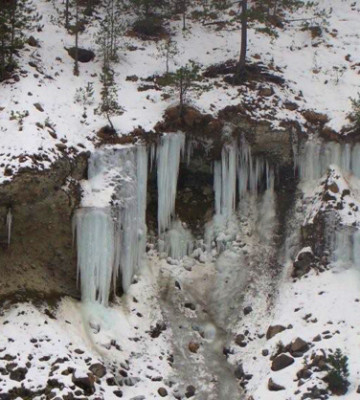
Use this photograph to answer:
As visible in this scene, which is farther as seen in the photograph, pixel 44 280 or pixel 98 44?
pixel 98 44

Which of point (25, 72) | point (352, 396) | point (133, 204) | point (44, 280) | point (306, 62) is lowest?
point (352, 396)

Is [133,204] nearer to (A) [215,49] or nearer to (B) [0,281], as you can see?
(B) [0,281]

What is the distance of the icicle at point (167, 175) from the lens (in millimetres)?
20719

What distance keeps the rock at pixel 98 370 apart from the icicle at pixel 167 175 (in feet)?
19.7

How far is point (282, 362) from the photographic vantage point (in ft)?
53.7

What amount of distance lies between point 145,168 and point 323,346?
8.03 meters

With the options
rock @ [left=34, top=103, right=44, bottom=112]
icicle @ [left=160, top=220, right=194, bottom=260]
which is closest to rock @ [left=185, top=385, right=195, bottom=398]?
icicle @ [left=160, top=220, right=194, bottom=260]

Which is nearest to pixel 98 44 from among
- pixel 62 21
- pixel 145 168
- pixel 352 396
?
pixel 62 21

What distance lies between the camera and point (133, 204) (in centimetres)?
1936

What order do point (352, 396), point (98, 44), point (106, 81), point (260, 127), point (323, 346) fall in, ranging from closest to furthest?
point (352, 396) → point (323, 346) → point (260, 127) → point (106, 81) → point (98, 44)

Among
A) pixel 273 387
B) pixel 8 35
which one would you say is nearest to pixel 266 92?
pixel 8 35

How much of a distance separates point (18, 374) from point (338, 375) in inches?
305

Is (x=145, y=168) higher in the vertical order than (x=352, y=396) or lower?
higher

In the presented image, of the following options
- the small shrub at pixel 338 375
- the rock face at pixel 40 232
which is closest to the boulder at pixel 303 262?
the small shrub at pixel 338 375
